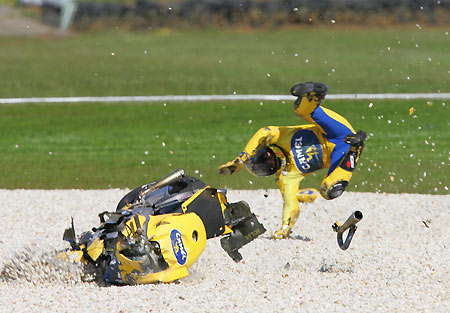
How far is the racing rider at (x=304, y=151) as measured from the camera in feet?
26.5

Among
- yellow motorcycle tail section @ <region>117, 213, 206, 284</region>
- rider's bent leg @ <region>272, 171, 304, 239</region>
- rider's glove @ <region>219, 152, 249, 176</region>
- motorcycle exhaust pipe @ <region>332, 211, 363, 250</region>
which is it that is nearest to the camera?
yellow motorcycle tail section @ <region>117, 213, 206, 284</region>

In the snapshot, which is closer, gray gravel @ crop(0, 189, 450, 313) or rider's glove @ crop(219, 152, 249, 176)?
gray gravel @ crop(0, 189, 450, 313)

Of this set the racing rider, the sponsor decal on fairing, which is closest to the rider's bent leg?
the racing rider

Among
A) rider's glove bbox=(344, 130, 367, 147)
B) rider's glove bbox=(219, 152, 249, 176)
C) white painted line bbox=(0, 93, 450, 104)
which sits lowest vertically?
white painted line bbox=(0, 93, 450, 104)

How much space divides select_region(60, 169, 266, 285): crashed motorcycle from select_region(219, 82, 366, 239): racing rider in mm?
537

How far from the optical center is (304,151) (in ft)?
28.2

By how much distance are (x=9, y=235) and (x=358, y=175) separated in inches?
213

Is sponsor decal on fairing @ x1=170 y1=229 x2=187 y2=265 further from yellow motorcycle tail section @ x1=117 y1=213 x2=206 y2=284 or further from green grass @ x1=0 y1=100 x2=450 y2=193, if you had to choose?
green grass @ x1=0 y1=100 x2=450 y2=193

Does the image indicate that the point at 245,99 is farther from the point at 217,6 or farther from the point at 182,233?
the point at 217,6

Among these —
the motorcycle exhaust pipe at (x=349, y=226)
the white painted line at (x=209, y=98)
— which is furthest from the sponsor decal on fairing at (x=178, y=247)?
the white painted line at (x=209, y=98)

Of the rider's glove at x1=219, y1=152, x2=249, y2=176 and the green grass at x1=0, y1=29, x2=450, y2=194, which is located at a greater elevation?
the rider's glove at x1=219, y1=152, x2=249, y2=176

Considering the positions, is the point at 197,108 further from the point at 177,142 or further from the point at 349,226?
the point at 349,226

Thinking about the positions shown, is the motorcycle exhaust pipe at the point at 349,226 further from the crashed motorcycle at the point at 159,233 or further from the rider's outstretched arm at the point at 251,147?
the rider's outstretched arm at the point at 251,147

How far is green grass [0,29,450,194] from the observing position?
12500 mm
